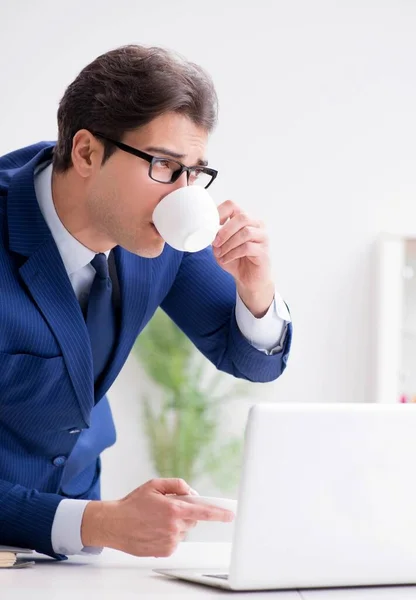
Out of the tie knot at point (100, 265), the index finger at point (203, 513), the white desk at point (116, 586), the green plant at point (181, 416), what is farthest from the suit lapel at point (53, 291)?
the green plant at point (181, 416)

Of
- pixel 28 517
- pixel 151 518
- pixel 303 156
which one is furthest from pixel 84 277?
pixel 303 156

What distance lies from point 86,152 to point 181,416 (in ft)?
9.08

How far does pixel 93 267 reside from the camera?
173 centimetres

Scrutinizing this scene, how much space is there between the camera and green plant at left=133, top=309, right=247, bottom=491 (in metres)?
4.32

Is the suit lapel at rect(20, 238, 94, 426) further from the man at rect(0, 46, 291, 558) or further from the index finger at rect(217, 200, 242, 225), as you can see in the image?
the index finger at rect(217, 200, 242, 225)

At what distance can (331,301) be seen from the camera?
183 inches

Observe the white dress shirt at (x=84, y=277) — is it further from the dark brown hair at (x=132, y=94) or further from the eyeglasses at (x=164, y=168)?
the eyeglasses at (x=164, y=168)

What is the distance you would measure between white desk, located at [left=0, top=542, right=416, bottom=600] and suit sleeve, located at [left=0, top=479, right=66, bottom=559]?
4 cm

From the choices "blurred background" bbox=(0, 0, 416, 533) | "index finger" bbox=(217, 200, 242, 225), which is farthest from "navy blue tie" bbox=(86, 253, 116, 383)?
"blurred background" bbox=(0, 0, 416, 533)

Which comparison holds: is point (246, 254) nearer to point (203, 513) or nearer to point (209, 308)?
point (209, 308)

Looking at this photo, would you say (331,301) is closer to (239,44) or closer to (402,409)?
(239,44)

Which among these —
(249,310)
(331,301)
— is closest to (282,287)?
(331,301)

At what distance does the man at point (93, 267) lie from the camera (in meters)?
1.56

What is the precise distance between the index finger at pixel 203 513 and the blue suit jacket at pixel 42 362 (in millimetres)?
265
